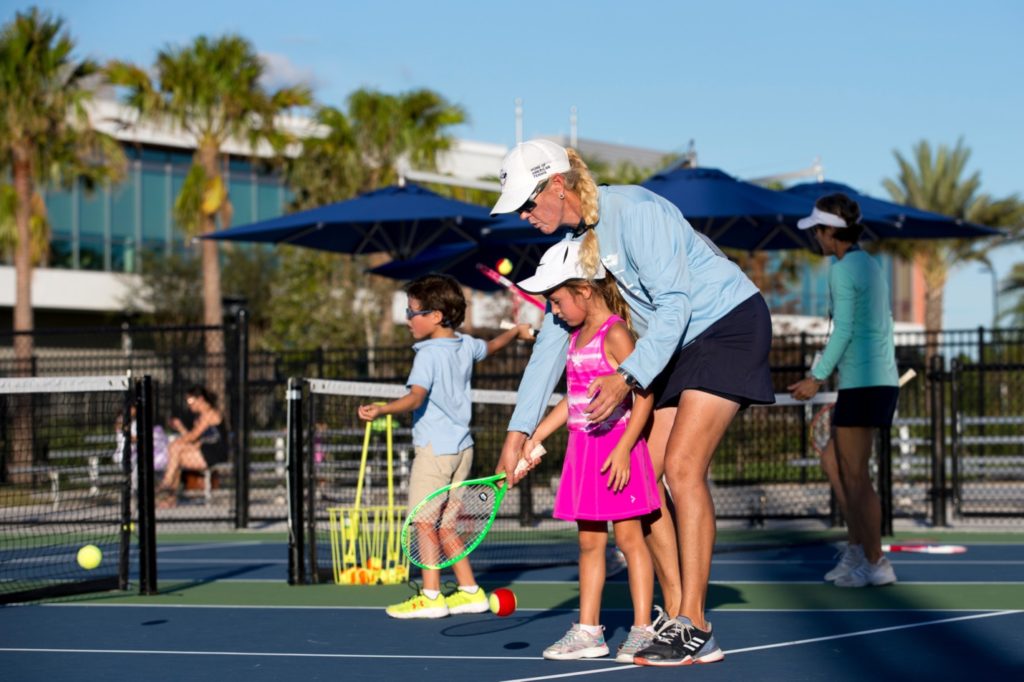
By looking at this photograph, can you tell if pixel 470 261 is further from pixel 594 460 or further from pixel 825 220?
pixel 594 460

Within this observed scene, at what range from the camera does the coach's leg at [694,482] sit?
534 centimetres

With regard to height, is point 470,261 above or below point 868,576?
above

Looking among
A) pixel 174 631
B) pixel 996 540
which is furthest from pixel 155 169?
pixel 174 631

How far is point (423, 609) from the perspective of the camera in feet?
23.0

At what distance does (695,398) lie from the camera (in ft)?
17.6

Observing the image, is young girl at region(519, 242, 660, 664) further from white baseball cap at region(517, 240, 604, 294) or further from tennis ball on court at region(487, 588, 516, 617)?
tennis ball on court at region(487, 588, 516, 617)

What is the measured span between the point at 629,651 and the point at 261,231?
444 inches

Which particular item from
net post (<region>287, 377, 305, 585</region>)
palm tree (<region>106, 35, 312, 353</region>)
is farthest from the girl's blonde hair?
palm tree (<region>106, 35, 312, 353</region>)

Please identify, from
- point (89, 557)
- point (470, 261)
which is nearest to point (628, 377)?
point (89, 557)

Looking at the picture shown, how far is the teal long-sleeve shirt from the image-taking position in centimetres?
784

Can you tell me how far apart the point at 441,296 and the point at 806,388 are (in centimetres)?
197

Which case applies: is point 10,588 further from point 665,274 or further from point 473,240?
point 473,240

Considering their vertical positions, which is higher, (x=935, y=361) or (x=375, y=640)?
(x=935, y=361)

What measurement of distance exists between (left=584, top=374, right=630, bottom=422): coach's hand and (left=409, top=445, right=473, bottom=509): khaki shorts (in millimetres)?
2414
